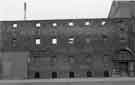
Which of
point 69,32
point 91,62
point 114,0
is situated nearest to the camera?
point 91,62

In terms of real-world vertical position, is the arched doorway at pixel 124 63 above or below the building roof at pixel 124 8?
below

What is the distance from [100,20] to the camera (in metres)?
25.6

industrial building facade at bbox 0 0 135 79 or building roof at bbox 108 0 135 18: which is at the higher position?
building roof at bbox 108 0 135 18

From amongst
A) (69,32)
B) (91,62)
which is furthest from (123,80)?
(69,32)

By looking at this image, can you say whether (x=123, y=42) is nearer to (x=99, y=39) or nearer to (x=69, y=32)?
(x=99, y=39)

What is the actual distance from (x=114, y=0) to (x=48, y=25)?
9.96m

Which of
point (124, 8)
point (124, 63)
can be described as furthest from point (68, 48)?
point (124, 8)

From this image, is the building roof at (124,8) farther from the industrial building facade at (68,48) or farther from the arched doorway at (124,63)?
the arched doorway at (124,63)

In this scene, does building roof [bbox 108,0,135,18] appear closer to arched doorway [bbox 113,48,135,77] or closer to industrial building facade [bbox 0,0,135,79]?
industrial building facade [bbox 0,0,135,79]

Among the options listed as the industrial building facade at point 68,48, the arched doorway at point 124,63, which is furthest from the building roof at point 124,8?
the arched doorway at point 124,63

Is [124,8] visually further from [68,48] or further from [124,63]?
[68,48]

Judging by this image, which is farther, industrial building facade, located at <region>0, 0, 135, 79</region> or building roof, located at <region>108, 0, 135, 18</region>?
building roof, located at <region>108, 0, 135, 18</region>

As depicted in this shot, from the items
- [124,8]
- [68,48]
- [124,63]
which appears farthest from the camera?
[124,8]

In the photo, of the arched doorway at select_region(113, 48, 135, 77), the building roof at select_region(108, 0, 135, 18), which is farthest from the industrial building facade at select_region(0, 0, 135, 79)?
the building roof at select_region(108, 0, 135, 18)
